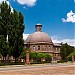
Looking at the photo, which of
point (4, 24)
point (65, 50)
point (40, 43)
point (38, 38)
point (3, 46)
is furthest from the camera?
point (38, 38)

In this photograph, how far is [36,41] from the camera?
92500mm

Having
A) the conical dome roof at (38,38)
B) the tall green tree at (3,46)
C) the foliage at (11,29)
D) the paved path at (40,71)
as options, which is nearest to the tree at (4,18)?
the foliage at (11,29)

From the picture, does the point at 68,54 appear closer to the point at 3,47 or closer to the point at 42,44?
the point at 42,44

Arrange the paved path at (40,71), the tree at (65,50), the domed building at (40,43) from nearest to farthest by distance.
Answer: the paved path at (40,71) → the tree at (65,50) → the domed building at (40,43)

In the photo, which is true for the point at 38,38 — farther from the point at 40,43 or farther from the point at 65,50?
the point at 65,50

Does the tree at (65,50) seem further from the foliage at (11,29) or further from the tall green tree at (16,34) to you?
the foliage at (11,29)

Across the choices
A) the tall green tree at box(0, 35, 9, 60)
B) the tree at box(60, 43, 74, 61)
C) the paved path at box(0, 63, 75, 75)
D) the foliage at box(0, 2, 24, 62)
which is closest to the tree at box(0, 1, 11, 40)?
the foliage at box(0, 2, 24, 62)

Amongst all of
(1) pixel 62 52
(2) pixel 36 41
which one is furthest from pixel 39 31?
(1) pixel 62 52

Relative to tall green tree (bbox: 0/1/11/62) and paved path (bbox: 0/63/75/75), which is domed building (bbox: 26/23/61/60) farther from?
paved path (bbox: 0/63/75/75)

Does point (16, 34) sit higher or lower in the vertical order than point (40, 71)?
higher

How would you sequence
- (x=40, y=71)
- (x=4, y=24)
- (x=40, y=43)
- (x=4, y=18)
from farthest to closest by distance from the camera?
Answer: 1. (x=40, y=43)
2. (x=4, y=18)
3. (x=4, y=24)
4. (x=40, y=71)

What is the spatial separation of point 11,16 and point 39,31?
47.4 meters

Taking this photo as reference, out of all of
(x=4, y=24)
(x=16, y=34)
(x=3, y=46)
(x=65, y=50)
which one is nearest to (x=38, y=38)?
(x=65, y=50)

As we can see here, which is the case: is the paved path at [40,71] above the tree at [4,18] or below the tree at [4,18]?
below
